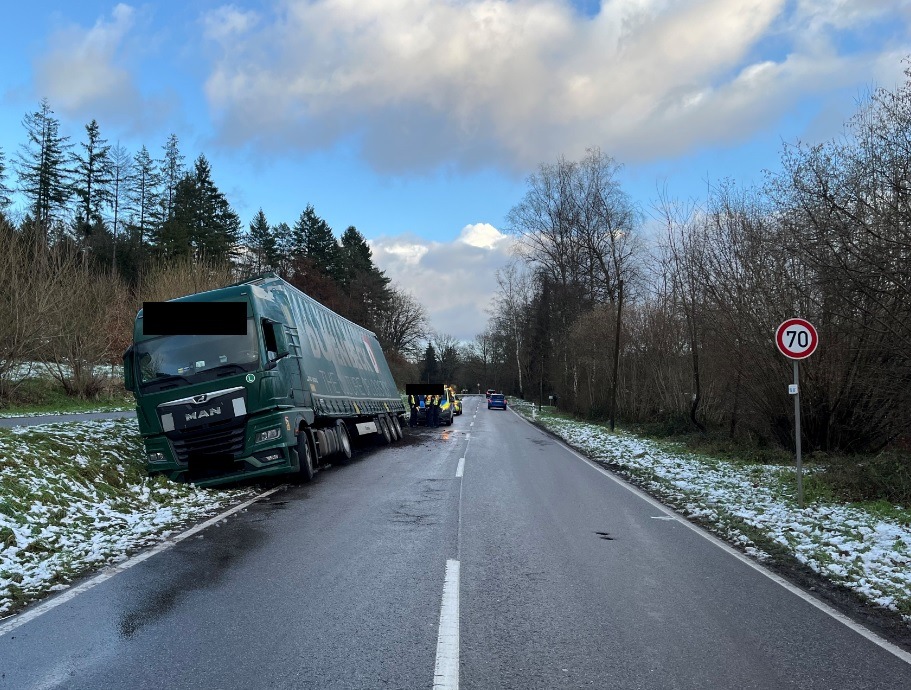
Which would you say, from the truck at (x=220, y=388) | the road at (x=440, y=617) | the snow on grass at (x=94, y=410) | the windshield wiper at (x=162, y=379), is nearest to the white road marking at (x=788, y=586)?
the road at (x=440, y=617)

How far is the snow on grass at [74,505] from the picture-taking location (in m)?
6.55

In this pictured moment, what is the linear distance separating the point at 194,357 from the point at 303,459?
274 cm

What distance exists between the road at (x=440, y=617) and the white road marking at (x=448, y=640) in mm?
18

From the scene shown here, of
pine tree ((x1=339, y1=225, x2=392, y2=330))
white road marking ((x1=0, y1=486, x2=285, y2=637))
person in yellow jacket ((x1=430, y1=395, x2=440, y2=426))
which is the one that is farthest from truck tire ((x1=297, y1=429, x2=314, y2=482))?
pine tree ((x1=339, y1=225, x2=392, y2=330))

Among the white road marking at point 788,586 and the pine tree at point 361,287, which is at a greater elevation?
the pine tree at point 361,287

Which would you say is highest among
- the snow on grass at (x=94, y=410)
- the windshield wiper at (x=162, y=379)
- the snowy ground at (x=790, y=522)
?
the windshield wiper at (x=162, y=379)

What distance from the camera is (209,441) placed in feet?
37.4

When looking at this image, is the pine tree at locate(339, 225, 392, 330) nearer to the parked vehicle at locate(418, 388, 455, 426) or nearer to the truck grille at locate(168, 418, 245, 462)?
the parked vehicle at locate(418, 388, 455, 426)

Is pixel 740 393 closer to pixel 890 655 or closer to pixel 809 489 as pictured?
pixel 809 489

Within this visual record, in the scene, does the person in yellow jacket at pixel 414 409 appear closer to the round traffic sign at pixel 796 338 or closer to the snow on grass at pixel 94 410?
the snow on grass at pixel 94 410

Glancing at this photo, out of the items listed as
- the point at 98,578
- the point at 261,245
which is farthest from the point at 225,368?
the point at 261,245

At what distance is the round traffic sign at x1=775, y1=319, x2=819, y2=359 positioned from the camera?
33.0ft

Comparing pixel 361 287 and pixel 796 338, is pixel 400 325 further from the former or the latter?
pixel 796 338

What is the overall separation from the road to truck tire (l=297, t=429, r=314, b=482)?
11.8 feet
